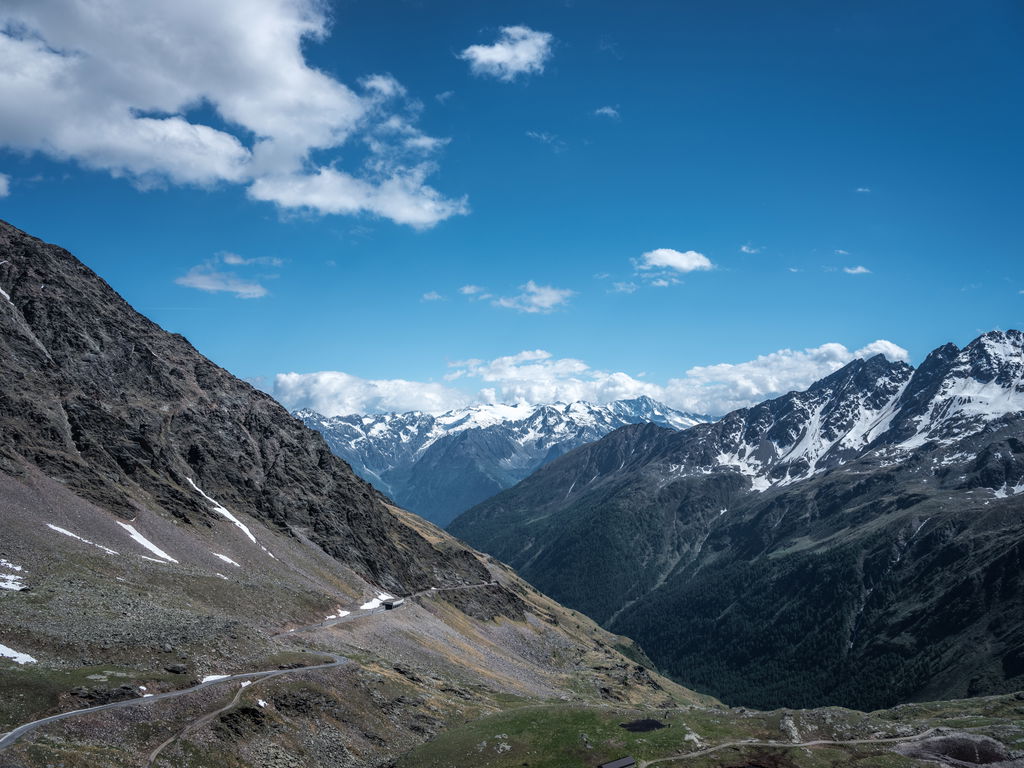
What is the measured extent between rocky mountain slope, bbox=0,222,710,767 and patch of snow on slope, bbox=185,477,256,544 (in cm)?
86

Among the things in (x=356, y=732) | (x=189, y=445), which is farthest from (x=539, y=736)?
(x=189, y=445)

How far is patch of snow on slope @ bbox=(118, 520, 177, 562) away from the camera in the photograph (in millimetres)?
106625

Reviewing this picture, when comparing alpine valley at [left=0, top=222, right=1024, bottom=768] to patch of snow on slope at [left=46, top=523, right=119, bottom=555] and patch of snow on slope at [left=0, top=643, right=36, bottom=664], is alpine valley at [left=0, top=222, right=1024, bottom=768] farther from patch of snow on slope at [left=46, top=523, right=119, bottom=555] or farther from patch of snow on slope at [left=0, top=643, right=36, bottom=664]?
patch of snow on slope at [left=46, top=523, right=119, bottom=555]

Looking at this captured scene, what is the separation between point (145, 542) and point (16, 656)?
55887 mm

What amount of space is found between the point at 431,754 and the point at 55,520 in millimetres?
70802

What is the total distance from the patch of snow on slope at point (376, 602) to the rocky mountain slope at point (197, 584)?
100 centimetres

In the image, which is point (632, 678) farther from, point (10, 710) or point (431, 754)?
point (10, 710)

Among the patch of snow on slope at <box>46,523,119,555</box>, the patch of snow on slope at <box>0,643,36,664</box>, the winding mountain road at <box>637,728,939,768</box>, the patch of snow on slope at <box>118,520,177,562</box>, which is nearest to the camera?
the patch of snow on slope at <box>0,643,36,664</box>

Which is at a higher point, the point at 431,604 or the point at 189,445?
the point at 189,445

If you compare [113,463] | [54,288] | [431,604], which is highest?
[54,288]

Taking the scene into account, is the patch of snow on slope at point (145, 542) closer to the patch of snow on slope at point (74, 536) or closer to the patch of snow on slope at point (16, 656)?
the patch of snow on slope at point (74, 536)

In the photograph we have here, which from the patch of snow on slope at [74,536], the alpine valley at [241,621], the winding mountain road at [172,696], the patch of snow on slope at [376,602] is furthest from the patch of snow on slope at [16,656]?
the patch of snow on slope at [376,602]

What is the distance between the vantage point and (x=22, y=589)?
70.8 metres

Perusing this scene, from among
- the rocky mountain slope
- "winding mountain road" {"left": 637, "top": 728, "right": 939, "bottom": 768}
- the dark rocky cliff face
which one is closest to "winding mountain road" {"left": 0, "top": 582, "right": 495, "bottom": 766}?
the rocky mountain slope
